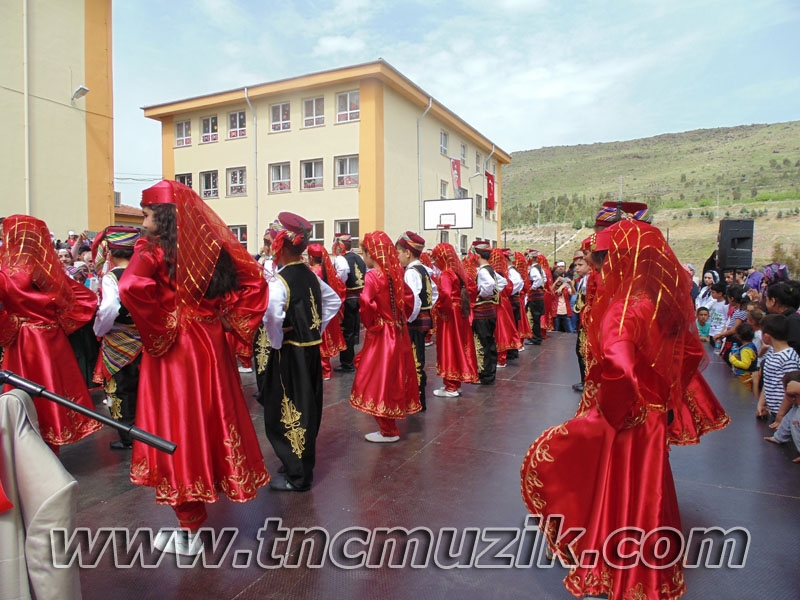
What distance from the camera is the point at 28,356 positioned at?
3869mm

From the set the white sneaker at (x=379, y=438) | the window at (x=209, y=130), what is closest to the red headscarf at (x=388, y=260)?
the white sneaker at (x=379, y=438)

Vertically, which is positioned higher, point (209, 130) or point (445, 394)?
point (209, 130)

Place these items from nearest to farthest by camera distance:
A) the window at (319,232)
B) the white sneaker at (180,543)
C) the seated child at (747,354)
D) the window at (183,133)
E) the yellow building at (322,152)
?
1. the white sneaker at (180,543)
2. the seated child at (747,354)
3. the yellow building at (322,152)
4. the window at (319,232)
5. the window at (183,133)

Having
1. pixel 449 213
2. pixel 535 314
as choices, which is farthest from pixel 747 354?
pixel 449 213

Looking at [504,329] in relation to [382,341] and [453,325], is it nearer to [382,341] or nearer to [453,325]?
[453,325]

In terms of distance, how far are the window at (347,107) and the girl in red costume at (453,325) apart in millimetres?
14278

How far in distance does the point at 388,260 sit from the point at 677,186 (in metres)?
52.4

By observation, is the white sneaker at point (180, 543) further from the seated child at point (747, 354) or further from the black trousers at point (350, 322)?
the seated child at point (747, 354)

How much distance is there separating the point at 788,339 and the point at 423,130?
18292mm

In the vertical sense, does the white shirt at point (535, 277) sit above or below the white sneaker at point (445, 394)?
above

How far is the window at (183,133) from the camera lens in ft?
73.6

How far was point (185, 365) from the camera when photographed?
2770mm

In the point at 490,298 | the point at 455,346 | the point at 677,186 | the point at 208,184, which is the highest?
the point at 677,186

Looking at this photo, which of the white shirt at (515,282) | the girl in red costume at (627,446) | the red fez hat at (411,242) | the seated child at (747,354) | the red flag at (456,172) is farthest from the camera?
the red flag at (456,172)
